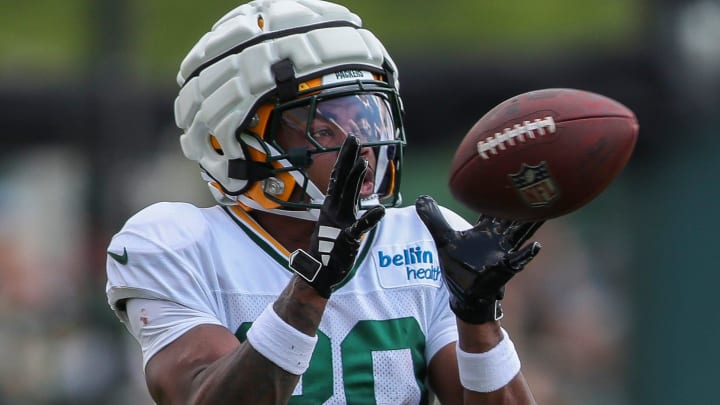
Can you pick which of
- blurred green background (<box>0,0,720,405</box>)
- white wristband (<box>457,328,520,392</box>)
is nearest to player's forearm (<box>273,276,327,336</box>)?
white wristband (<box>457,328,520,392</box>)

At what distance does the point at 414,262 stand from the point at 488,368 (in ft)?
1.47

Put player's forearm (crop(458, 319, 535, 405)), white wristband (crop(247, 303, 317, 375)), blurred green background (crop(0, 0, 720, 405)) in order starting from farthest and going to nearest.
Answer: blurred green background (crop(0, 0, 720, 405))
player's forearm (crop(458, 319, 535, 405))
white wristband (crop(247, 303, 317, 375))

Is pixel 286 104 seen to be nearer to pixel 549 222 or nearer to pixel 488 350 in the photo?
pixel 488 350

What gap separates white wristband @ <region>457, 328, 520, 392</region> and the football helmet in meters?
0.51

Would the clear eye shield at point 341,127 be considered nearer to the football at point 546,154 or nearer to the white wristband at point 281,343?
the football at point 546,154

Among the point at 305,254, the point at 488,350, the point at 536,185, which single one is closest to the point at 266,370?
the point at 305,254

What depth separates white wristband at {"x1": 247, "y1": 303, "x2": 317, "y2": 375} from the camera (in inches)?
129

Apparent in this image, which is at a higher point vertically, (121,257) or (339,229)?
(339,229)

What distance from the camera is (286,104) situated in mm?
3762

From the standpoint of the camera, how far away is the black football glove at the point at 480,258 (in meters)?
3.29

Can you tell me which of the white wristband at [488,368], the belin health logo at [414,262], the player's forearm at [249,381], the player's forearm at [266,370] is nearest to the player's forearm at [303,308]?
the player's forearm at [266,370]

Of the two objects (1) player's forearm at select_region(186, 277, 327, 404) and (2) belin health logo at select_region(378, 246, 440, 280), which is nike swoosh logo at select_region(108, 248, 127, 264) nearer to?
(1) player's forearm at select_region(186, 277, 327, 404)

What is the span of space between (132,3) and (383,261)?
511cm

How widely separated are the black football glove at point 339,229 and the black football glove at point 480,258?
0.19 meters
